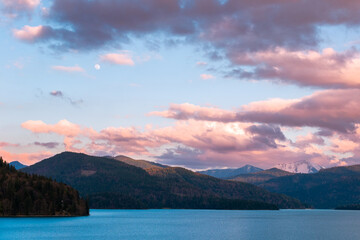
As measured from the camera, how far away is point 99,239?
198m

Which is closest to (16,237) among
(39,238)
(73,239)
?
(39,238)

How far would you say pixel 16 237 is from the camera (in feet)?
641

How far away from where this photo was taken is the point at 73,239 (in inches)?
7628

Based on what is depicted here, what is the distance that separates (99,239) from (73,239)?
10537mm

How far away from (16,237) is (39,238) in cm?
897

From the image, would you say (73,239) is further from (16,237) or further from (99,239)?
(16,237)

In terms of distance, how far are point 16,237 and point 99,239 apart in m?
32.6

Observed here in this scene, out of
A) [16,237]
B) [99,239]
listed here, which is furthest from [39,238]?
[99,239]

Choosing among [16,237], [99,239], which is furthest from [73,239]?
[16,237]

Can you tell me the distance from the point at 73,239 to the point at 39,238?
46.6 feet

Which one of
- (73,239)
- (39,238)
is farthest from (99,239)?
(39,238)

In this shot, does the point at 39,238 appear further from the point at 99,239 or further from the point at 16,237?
the point at 99,239

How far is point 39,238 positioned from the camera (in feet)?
643
